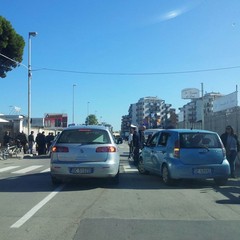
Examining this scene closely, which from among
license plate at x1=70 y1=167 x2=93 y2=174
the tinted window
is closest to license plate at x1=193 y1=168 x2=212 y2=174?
the tinted window

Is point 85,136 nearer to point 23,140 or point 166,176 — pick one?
point 166,176

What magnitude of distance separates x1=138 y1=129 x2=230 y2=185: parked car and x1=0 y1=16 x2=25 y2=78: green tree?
28.6 metres

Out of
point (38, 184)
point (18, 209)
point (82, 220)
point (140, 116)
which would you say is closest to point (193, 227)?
point (82, 220)

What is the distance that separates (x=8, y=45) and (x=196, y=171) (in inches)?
1216

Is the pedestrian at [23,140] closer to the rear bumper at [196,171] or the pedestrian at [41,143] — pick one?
the pedestrian at [41,143]

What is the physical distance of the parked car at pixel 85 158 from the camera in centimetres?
1202

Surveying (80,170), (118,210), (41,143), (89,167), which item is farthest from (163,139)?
(41,143)

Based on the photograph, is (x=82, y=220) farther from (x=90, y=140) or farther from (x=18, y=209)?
(x=90, y=140)

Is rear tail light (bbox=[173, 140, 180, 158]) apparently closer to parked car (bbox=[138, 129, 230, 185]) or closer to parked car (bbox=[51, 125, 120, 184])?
parked car (bbox=[138, 129, 230, 185])

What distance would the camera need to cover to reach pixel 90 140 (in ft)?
41.0

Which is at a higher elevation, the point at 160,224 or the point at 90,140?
the point at 90,140

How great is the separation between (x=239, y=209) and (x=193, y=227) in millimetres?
2064

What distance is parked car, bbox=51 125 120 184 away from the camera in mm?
12016

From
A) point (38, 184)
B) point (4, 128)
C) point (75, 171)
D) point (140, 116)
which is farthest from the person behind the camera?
point (140, 116)
